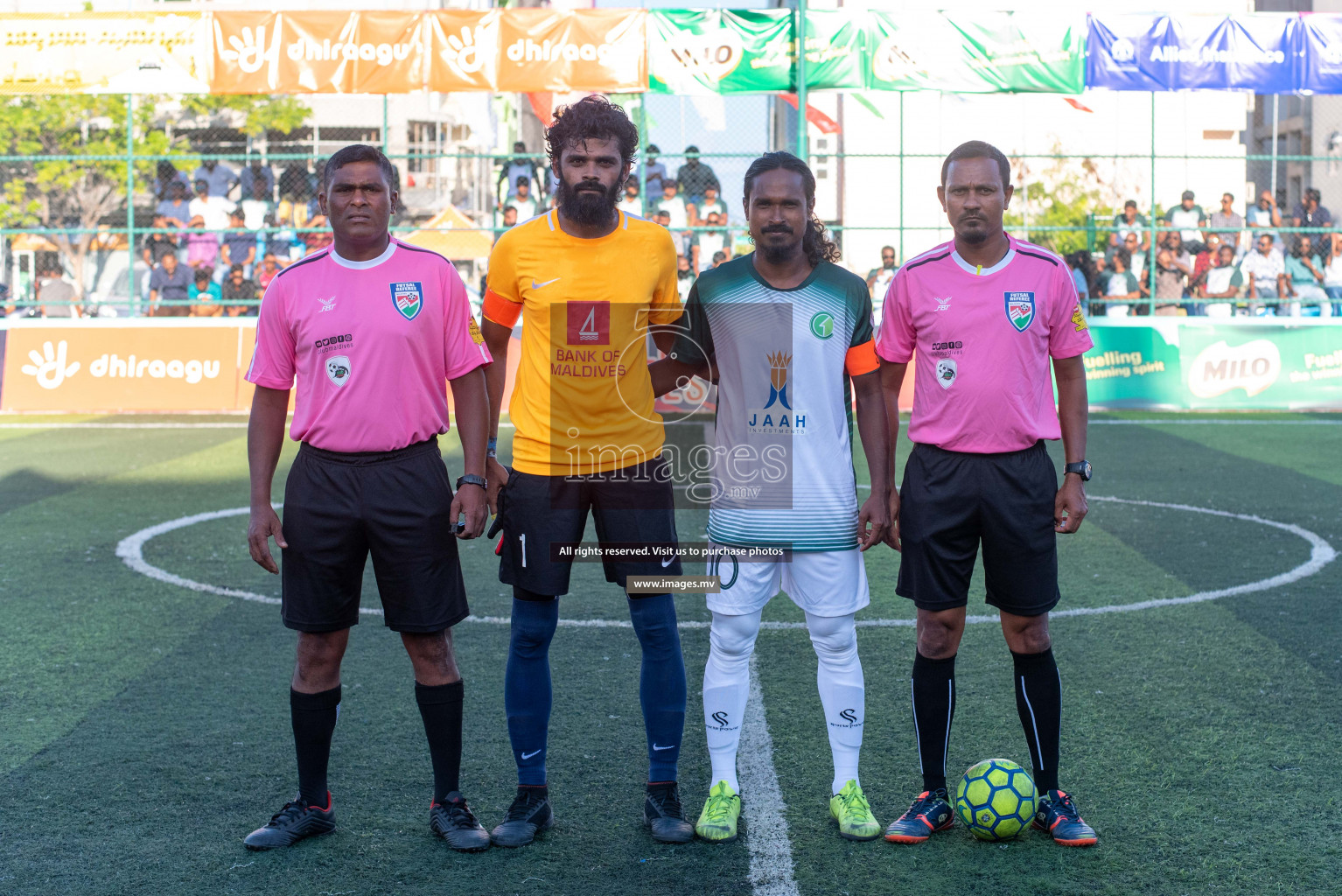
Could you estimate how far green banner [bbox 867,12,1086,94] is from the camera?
53.1ft

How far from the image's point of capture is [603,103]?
3.98m

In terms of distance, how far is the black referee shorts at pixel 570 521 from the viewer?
394 centimetres

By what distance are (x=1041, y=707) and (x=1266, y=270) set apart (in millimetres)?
15622

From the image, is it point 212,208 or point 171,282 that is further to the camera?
point 212,208

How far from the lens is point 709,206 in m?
17.7

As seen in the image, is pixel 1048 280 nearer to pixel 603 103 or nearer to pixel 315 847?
pixel 603 103

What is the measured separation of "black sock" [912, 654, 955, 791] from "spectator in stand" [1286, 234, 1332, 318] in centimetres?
1531

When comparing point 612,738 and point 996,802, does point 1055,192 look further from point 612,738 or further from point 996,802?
point 996,802

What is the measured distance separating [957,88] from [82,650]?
524 inches

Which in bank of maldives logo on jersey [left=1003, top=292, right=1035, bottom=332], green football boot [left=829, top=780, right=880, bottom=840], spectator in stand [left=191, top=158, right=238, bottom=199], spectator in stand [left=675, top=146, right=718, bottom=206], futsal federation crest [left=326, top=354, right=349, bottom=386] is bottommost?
green football boot [left=829, top=780, right=880, bottom=840]

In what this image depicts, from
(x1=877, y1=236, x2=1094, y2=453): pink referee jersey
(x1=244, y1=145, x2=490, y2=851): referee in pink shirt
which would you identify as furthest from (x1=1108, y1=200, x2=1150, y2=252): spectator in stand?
(x1=244, y1=145, x2=490, y2=851): referee in pink shirt

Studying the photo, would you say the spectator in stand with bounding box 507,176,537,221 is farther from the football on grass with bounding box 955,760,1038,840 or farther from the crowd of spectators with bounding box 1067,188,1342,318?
the football on grass with bounding box 955,760,1038,840

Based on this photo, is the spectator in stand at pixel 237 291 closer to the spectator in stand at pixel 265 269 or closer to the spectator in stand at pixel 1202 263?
the spectator in stand at pixel 265 269

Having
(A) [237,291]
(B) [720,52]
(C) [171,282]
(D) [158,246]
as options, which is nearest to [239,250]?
(A) [237,291]
